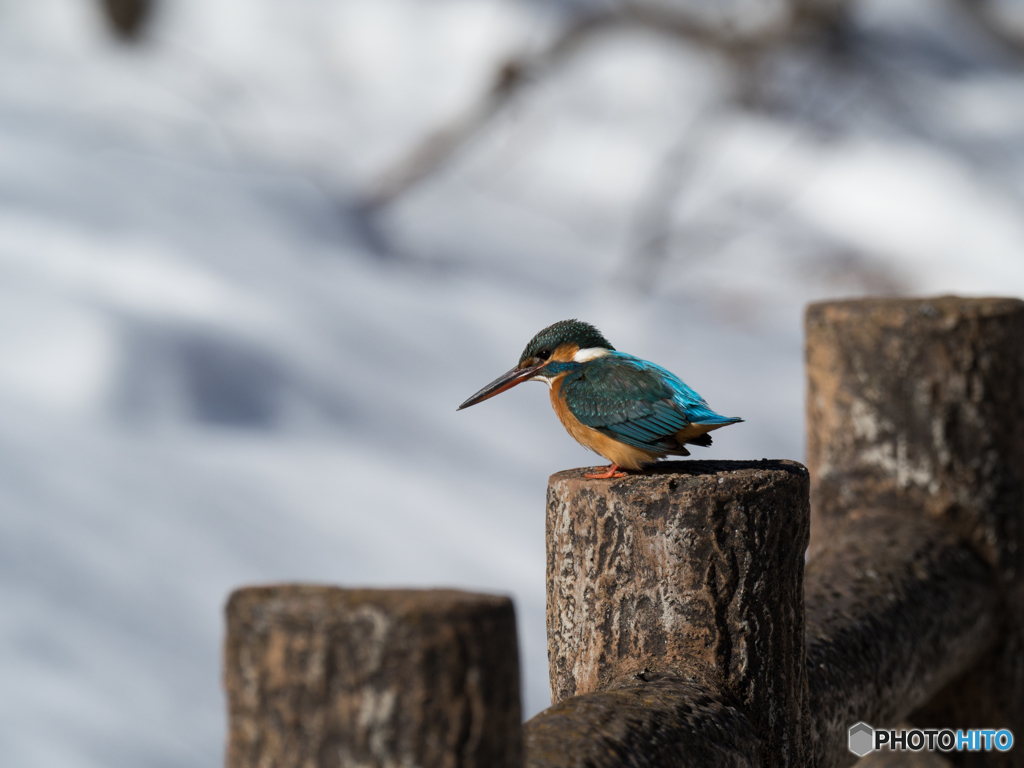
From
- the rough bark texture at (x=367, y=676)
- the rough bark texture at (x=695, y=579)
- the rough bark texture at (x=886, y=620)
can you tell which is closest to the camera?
the rough bark texture at (x=367, y=676)

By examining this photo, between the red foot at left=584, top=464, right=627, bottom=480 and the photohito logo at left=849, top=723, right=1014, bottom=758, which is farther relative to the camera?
the photohito logo at left=849, top=723, right=1014, bottom=758

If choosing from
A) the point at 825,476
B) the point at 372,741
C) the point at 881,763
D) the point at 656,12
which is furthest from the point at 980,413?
the point at 656,12

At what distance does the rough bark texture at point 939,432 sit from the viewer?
5.22 feet

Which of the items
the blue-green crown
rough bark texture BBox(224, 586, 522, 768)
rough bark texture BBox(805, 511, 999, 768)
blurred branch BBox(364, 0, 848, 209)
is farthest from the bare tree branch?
rough bark texture BBox(224, 586, 522, 768)

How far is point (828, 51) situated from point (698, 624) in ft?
18.8

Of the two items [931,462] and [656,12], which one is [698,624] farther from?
[656,12]

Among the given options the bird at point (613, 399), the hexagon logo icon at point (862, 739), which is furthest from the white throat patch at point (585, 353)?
the hexagon logo icon at point (862, 739)

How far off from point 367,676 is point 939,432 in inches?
51.1

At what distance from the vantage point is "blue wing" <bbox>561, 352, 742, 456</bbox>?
100cm

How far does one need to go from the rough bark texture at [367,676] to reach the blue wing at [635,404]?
1.32 ft

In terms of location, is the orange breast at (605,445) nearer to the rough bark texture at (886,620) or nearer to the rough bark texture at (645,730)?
the rough bark texture at (645,730)

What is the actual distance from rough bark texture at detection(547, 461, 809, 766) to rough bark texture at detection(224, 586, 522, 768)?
0.36 meters

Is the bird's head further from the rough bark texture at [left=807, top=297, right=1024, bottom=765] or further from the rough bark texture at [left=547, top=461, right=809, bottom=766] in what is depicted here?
the rough bark texture at [left=807, top=297, right=1024, bottom=765]

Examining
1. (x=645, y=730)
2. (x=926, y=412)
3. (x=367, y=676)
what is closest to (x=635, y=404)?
(x=645, y=730)
